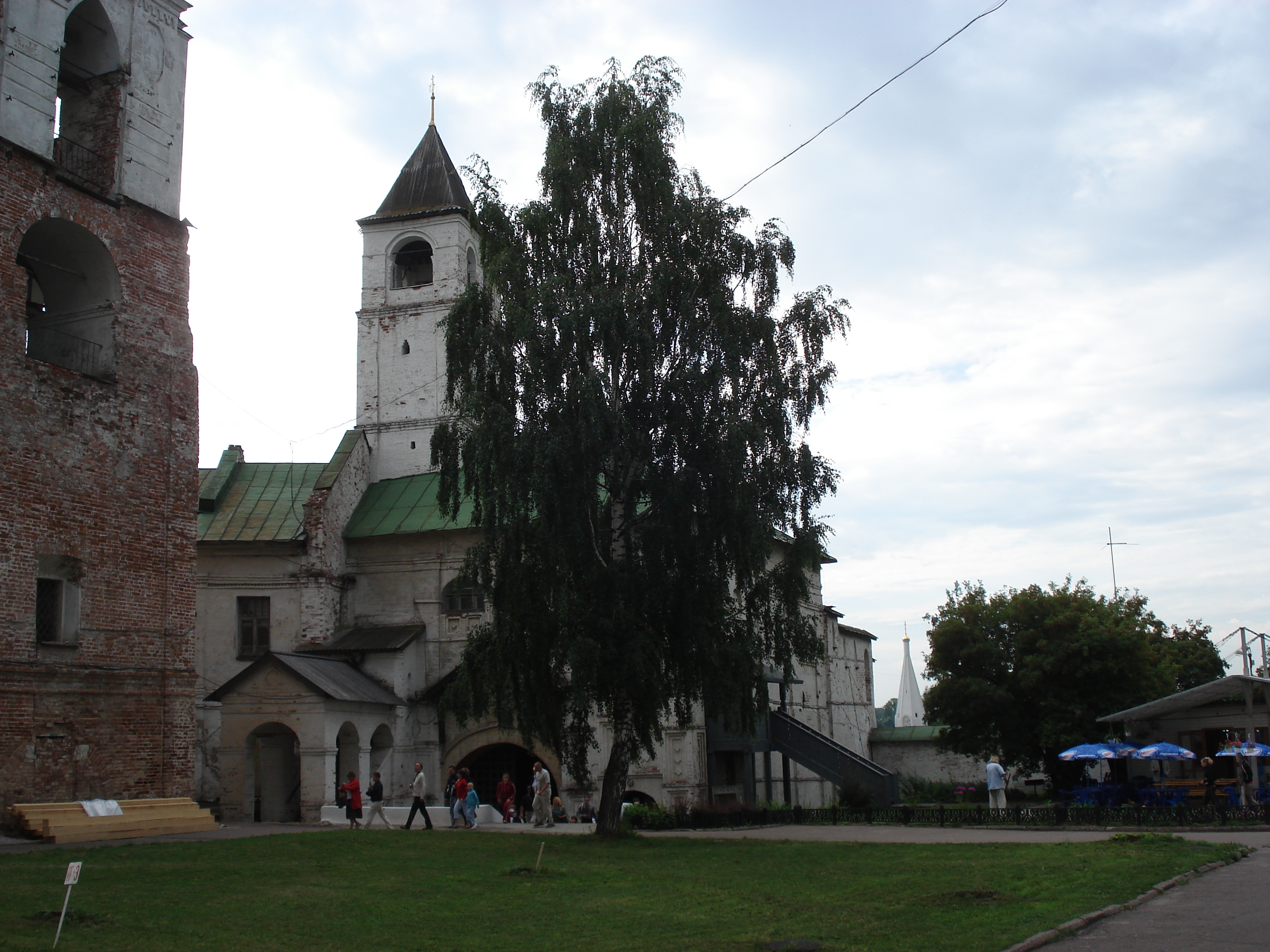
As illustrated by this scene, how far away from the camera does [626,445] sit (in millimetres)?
19703

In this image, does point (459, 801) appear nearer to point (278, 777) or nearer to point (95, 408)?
point (278, 777)

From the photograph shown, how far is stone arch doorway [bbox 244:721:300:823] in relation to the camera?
28.6m

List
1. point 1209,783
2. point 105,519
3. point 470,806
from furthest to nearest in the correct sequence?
point 470,806 < point 1209,783 < point 105,519

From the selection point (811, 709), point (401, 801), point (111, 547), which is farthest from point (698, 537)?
point (811, 709)

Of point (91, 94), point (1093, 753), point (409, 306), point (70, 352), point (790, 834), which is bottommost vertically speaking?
point (790, 834)

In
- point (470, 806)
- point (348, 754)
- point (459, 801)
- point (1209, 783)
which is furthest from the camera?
point (348, 754)

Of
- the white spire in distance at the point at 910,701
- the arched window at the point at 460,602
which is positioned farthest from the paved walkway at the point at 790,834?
the white spire in distance at the point at 910,701

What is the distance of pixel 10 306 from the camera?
62.2ft

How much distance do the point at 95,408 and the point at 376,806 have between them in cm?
947

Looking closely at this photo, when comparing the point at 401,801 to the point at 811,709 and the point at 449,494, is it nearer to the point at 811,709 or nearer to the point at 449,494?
the point at 449,494

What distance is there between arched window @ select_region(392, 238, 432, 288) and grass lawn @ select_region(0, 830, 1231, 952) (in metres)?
24.3

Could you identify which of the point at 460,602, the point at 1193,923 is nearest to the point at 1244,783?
the point at 1193,923

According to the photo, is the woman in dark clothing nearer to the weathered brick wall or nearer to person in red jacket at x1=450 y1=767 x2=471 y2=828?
person in red jacket at x1=450 y1=767 x2=471 y2=828

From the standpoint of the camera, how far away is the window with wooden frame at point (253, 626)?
32031mm
